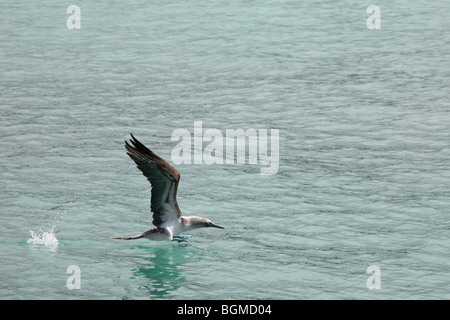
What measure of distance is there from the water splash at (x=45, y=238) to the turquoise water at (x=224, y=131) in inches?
1.9

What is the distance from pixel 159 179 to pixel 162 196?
1.52ft

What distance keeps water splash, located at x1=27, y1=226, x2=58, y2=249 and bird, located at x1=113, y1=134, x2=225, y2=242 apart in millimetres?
2161

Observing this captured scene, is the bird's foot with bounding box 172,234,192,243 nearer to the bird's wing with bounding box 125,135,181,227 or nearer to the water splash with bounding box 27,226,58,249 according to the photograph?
the bird's wing with bounding box 125,135,181,227

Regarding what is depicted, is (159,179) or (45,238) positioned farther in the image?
(45,238)

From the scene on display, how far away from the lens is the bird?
1401cm

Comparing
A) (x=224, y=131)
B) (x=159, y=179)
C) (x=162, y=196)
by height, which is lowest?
(x=162, y=196)

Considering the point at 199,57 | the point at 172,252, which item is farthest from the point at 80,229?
the point at 199,57

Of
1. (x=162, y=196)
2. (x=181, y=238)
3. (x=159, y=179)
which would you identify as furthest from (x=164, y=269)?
(x=159, y=179)

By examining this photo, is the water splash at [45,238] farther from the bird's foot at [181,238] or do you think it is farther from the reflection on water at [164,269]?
the bird's foot at [181,238]

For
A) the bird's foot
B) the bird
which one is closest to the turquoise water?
the bird's foot

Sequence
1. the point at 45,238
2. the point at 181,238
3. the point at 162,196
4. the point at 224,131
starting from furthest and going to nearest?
the point at 224,131, the point at 45,238, the point at 181,238, the point at 162,196

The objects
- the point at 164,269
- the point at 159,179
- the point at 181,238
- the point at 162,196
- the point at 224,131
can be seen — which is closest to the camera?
the point at 159,179

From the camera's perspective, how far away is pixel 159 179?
14461 millimetres

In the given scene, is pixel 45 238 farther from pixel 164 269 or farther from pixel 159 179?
pixel 159 179
